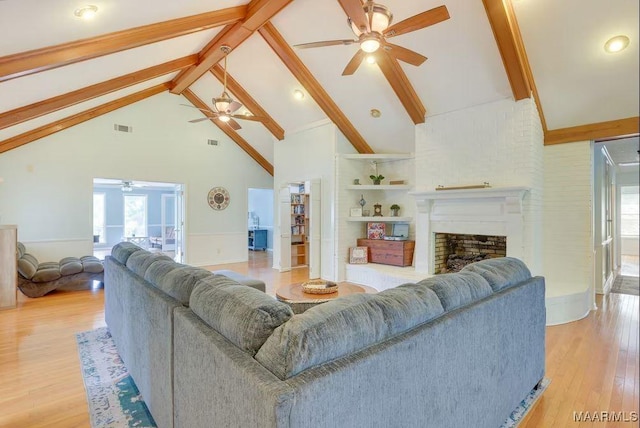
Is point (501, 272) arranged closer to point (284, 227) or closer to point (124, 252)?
point (124, 252)

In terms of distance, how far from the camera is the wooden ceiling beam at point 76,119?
5.60 metres

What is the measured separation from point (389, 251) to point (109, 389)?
4422 millimetres

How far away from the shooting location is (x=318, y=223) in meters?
6.51

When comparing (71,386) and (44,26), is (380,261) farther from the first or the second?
(44,26)

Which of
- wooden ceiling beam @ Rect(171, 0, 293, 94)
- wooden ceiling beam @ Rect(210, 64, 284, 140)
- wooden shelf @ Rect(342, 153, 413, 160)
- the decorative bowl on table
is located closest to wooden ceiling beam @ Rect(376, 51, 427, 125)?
wooden shelf @ Rect(342, 153, 413, 160)

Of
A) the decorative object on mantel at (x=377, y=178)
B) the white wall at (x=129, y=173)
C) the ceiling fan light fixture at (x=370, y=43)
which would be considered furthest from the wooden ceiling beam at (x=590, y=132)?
the white wall at (x=129, y=173)

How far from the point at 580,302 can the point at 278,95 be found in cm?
547

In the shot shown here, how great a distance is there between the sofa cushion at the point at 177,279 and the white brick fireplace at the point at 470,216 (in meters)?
3.75

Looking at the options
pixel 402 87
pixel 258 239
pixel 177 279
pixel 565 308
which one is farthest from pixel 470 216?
pixel 258 239

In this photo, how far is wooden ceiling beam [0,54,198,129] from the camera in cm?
437

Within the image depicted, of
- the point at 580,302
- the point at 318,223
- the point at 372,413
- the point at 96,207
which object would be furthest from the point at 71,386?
the point at 96,207

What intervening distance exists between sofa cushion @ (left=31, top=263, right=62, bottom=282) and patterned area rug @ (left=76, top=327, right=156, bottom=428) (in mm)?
2133

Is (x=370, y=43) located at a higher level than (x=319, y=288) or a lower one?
higher

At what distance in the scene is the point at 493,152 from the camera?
173 inches
